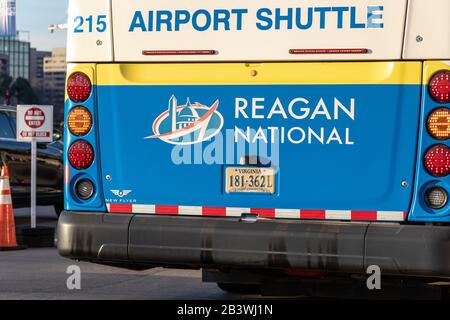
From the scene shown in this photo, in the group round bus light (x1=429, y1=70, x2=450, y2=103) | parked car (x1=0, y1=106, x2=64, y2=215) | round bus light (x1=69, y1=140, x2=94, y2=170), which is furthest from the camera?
parked car (x1=0, y1=106, x2=64, y2=215)

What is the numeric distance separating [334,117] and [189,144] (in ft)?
3.31

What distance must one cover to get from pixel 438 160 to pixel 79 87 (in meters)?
2.54

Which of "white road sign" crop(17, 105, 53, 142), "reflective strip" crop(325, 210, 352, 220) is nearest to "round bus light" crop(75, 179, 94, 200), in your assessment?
"reflective strip" crop(325, 210, 352, 220)

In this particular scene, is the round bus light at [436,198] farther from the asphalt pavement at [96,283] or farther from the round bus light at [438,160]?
the asphalt pavement at [96,283]

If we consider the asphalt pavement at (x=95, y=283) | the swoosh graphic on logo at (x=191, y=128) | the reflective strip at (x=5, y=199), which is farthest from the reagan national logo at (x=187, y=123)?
the reflective strip at (x=5, y=199)

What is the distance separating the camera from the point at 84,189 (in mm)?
7844

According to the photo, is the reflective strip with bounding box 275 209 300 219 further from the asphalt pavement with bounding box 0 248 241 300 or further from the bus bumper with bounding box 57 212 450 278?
the asphalt pavement with bounding box 0 248 241 300

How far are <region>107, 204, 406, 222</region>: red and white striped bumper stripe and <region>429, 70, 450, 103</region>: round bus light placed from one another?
0.76m

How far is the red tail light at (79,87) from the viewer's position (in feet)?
25.7

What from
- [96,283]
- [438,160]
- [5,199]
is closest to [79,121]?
[438,160]

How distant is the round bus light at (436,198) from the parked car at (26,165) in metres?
10.9

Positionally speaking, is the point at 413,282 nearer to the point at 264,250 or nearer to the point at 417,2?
the point at 264,250

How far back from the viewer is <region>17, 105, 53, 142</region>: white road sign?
48.1ft
